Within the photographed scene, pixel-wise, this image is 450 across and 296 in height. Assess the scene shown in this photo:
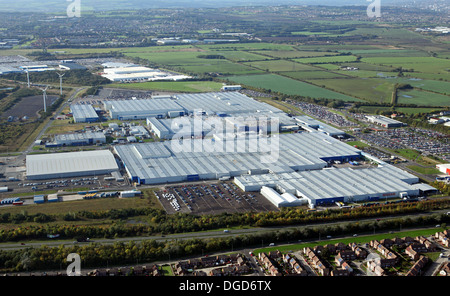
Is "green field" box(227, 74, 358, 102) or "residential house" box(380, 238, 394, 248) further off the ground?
"green field" box(227, 74, 358, 102)

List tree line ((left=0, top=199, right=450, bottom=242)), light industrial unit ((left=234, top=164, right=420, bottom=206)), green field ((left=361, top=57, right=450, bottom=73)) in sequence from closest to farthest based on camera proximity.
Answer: tree line ((left=0, top=199, right=450, bottom=242)), light industrial unit ((left=234, top=164, right=420, bottom=206)), green field ((left=361, top=57, right=450, bottom=73))

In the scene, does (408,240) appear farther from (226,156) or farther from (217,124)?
(217,124)

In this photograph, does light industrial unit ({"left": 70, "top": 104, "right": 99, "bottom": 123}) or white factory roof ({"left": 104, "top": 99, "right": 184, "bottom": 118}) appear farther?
white factory roof ({"left": 104, "top": 99, "right": 184, "bottom": 118})

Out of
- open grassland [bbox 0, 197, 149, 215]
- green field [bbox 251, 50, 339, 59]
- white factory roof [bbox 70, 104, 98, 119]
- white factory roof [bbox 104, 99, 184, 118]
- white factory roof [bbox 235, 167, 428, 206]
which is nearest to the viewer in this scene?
open grassland [bbox 0, 197, 149, 215]

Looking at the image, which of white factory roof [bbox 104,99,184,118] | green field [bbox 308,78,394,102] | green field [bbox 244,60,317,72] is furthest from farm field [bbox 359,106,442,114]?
green field [bbox 244,60,317,72]

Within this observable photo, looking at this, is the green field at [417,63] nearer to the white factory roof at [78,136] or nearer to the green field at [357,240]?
the white factory roof at [78,136]

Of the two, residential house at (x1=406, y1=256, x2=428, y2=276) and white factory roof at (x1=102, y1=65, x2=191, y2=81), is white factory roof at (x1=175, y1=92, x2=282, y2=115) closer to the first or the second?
white factory roof at (x1=102, y1=65, x2=191, y2=81)

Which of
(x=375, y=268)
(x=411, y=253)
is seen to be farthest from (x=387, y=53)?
(x=375, y=268)
